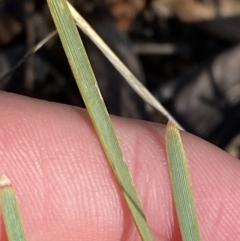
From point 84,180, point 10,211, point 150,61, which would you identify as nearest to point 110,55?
point 84,180

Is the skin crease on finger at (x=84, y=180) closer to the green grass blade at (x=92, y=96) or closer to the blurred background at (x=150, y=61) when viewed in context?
the green grass blade at (x=92, y=96)

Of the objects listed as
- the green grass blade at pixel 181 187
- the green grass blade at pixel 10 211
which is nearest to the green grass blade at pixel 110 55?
the green grass blade at pixel 181 187

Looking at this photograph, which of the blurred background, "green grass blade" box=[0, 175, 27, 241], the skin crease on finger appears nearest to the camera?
"green grass blade" box=[0, 175, 27, 241]

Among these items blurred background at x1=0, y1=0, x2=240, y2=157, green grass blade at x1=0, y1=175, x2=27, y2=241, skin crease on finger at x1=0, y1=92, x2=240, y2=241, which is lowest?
green grass blade at x1=0, y1=175, x2=27, y2=241

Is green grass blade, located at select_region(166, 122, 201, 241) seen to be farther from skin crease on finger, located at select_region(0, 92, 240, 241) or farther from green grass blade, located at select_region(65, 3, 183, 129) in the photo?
green grass blade, located at select_region(65, 3, 183, 129)

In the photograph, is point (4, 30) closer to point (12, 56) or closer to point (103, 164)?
point (12, 56)

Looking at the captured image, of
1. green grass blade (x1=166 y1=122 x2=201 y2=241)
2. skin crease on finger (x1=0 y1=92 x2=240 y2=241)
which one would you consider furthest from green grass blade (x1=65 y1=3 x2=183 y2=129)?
green grass blade (x1=166 y1=122 x2=201 y2=241)
